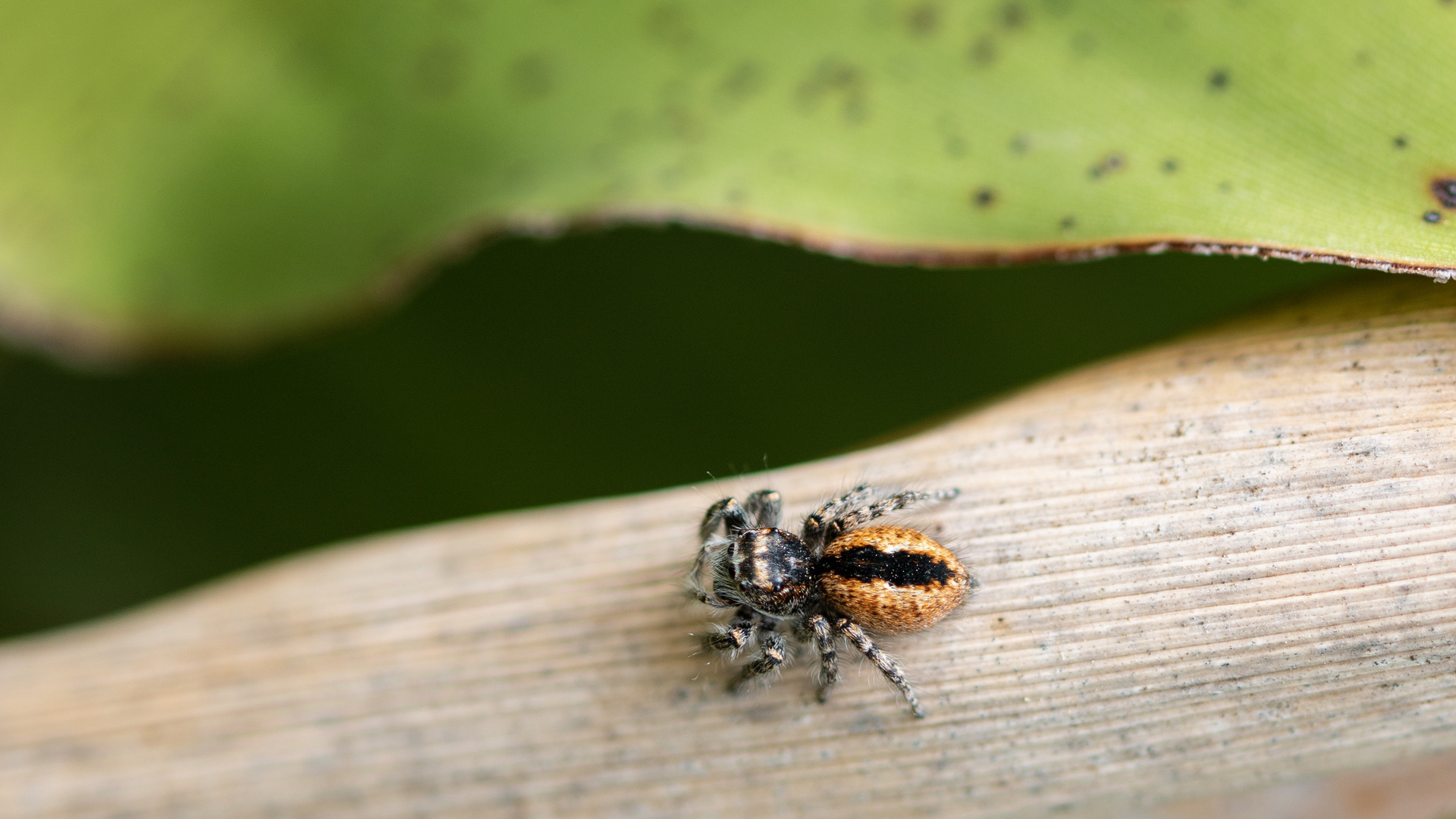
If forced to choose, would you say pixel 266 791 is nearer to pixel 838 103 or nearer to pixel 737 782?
pixel 737 782

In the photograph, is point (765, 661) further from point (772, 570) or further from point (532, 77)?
point (532, 77)

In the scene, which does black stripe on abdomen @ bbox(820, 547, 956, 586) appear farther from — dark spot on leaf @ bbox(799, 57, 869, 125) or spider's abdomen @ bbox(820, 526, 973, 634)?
dark spot on leaf @ bbox(799, 57, 869, 125)

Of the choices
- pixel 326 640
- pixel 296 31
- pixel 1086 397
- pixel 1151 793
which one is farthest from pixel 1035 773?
pixel 296 31

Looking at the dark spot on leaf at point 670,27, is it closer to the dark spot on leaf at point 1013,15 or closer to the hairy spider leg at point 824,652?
the dark spot on leaf at point 1013,15

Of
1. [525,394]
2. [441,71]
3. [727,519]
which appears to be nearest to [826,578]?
[727,519]

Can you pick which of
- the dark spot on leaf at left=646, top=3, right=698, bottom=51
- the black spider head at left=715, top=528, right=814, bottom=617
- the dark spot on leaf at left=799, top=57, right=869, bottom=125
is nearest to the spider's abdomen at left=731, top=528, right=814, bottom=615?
the black spider head at left=715, top=528, right=814, bottom=617

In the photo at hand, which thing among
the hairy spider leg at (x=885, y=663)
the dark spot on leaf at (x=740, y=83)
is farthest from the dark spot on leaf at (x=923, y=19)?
the hairy spider leg at (x=885, y=663)
